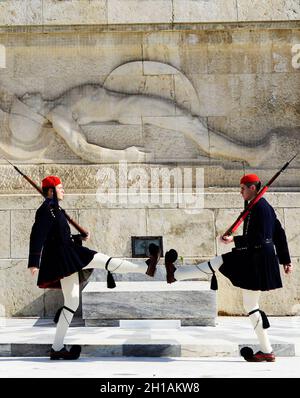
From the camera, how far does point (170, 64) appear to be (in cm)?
931

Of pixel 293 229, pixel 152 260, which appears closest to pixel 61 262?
pixel 152 260

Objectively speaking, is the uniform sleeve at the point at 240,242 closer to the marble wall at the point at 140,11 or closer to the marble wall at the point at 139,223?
the marble wall at the point at 139,223

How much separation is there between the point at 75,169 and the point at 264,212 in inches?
184

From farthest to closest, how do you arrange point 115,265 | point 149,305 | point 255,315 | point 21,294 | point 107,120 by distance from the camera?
point 107,120
point 21,294
point 149,305
point 115,265
point 255,315

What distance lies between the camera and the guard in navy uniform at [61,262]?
5.18 meters

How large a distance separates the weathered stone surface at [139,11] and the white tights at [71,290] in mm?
5454

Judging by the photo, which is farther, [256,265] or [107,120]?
[107,120]

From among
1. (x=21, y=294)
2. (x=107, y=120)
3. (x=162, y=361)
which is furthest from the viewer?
(x=107, y=120)

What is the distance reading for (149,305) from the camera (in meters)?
6.96

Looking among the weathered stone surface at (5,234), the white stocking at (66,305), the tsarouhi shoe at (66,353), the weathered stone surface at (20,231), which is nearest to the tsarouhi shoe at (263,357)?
the tsarouhi shoe at (66,353)

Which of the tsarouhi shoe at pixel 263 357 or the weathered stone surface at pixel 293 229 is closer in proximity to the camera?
the tsarouhi shoe at pixel 263 357

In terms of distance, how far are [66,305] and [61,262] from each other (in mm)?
457

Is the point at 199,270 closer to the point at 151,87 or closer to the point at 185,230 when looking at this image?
the point at 185,230
